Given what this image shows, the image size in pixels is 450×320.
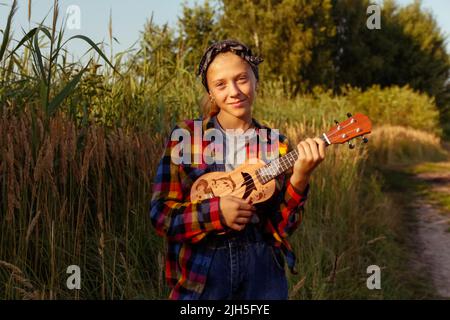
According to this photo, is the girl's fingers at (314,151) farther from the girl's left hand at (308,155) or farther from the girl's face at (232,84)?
the girl's face at (232,84)

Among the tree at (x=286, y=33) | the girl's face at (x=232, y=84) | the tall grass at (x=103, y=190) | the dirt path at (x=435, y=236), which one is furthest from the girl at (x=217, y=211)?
the tree at (x=286, y=33)

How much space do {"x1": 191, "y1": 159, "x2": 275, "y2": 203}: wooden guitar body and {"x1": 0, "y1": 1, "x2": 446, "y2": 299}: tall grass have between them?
2.30 feet

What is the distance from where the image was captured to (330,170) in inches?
210

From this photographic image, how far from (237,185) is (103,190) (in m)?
1.49

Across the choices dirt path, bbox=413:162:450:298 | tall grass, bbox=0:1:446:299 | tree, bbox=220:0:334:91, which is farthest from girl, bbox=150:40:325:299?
tree, bbox=220:0:334:91

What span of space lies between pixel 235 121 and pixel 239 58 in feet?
0.65

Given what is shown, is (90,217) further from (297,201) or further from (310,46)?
(310,46)

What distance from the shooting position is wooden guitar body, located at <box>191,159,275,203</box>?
5.60ft

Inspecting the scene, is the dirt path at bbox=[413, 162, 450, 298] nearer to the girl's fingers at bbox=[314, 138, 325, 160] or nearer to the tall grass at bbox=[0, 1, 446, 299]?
the tall grass at bbox=[0, 1, 446, 299]

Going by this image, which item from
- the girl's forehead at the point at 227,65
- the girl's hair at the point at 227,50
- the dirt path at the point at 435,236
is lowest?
the dirt path at the point at 435,236

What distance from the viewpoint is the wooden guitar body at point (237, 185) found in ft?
5.60

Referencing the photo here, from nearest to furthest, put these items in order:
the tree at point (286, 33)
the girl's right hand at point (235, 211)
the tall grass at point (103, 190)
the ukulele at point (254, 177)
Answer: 1. the girl's right hand at point (235, 211)
2. the ukulele at point (254, 177)
3. the tall grass at point (103, 190)
4. the tree at point (286, 33)

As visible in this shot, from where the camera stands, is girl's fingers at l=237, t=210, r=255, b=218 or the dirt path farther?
the dirt path
